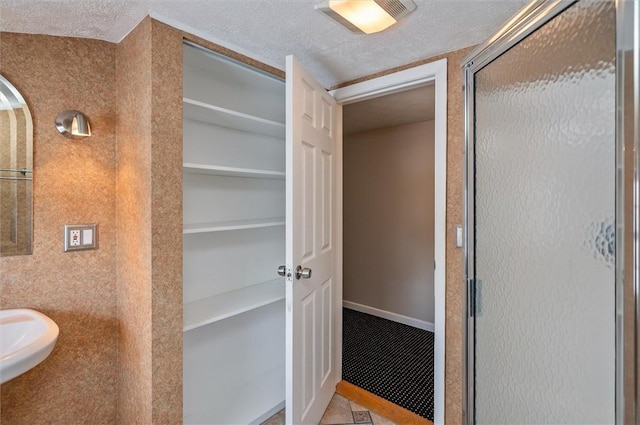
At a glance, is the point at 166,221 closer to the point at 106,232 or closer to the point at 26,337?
the point at 106,232

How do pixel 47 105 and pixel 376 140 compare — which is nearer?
pixel 47 105

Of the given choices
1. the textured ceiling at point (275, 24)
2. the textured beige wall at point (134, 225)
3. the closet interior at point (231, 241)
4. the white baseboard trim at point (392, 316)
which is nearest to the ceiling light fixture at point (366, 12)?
the textured ceiling at point (275, 24)

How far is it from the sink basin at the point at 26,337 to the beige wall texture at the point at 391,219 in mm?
2977

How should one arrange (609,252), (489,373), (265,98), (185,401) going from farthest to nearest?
1. (265,98)
2. (185,401)
3. (489,373)
4. (609,252)

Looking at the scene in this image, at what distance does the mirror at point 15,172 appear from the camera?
1264 mm

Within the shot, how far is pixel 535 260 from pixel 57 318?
1896 millimetres

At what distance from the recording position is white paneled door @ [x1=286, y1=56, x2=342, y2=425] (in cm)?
150

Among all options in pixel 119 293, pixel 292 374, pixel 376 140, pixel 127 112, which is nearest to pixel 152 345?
pixel 119 293

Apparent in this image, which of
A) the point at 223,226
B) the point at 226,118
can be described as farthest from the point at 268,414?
the point at 226,118

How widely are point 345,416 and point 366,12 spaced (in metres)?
2.22

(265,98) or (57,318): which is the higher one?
(265,98)

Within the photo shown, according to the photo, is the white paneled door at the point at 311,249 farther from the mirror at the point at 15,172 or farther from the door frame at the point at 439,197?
the mirror at the point at 15,172

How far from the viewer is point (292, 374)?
150 cm

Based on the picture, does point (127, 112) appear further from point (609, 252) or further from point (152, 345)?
point (609, 252)
